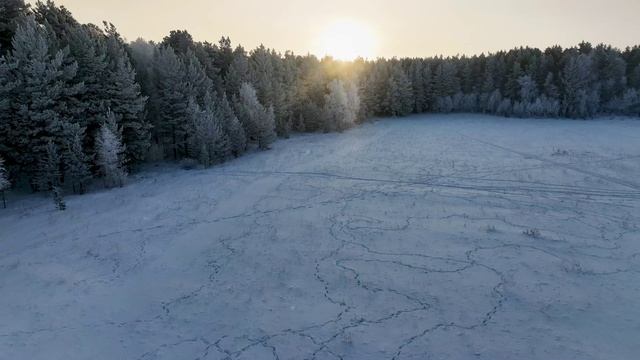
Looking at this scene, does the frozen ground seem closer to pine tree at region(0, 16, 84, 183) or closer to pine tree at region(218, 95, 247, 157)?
pine tree at region(0, 16, 84, 183)

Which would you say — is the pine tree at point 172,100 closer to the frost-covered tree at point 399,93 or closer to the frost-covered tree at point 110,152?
the frost-covered tree at point 110,152

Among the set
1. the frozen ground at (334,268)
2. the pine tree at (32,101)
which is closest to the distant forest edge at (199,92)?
the pine tree at (32,101)

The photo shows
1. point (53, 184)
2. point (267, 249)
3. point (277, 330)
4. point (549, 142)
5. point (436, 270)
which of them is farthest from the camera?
point (549, 142)

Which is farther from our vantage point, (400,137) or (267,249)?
(400,137)

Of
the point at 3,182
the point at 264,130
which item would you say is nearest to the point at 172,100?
the point at 264,130

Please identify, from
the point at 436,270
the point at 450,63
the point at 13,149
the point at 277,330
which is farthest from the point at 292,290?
the point at 450,63

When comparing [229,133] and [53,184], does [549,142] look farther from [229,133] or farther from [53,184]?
[53,184]
